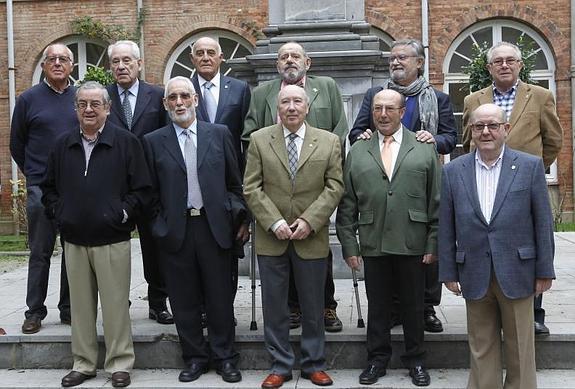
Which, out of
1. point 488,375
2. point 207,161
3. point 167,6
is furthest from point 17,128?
point 167,6

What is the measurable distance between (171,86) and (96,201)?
880 millimetres

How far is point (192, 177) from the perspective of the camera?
16.9 ft

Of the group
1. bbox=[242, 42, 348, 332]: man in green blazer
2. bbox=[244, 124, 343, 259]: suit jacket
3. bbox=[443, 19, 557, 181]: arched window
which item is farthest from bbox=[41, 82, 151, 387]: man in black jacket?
bbox=[443, 19, 557, 181]: arched window

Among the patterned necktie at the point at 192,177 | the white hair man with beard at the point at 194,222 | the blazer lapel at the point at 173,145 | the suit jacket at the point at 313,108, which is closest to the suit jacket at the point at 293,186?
the white hair man with beard at the point at 194,222

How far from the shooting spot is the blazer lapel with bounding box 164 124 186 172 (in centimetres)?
515

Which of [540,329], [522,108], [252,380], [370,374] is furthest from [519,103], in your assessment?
[252,380]

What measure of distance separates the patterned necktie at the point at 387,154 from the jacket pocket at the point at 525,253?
3.13ft

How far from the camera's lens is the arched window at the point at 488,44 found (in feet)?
56.2

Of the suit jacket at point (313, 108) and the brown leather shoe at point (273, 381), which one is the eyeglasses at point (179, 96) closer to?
the suit jacket at point (313, 108)

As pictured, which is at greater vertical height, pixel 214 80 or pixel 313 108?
pixel 214 80

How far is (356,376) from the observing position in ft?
17.0

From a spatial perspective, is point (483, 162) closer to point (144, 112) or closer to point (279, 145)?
point (279, 145)

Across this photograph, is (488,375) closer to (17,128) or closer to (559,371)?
(559,371)

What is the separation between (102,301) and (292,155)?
156 cm
